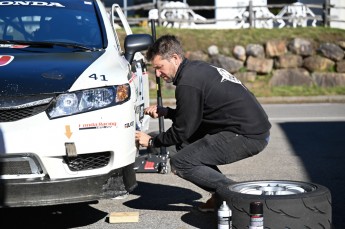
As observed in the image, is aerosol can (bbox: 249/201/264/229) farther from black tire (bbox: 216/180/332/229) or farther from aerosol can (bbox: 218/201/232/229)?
aerosol can (bbox: 218/201/232/229)

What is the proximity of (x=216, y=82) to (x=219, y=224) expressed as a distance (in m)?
1.18

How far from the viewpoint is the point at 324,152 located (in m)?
10.2

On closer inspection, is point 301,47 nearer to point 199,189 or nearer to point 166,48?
point 199,189

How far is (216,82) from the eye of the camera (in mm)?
6445

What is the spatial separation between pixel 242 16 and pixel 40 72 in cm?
1842

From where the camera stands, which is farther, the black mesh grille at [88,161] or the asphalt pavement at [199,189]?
the asphalt pavement at [199,189]

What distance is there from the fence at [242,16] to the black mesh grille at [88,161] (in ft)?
54.9

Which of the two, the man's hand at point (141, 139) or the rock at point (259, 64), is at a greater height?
the man's hand at point (141, 139)

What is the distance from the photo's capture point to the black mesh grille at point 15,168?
5.83 meters

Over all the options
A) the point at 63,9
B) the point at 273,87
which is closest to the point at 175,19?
the point at 273,87

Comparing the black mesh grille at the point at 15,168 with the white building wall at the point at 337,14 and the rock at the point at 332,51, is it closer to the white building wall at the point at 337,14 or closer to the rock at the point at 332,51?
the rock at the point at 332,51

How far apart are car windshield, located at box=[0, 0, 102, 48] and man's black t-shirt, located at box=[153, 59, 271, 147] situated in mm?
1111

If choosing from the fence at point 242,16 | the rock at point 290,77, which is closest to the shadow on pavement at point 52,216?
the rock at point 290,77

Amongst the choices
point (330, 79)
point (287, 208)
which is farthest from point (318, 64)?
point (287, 208)
